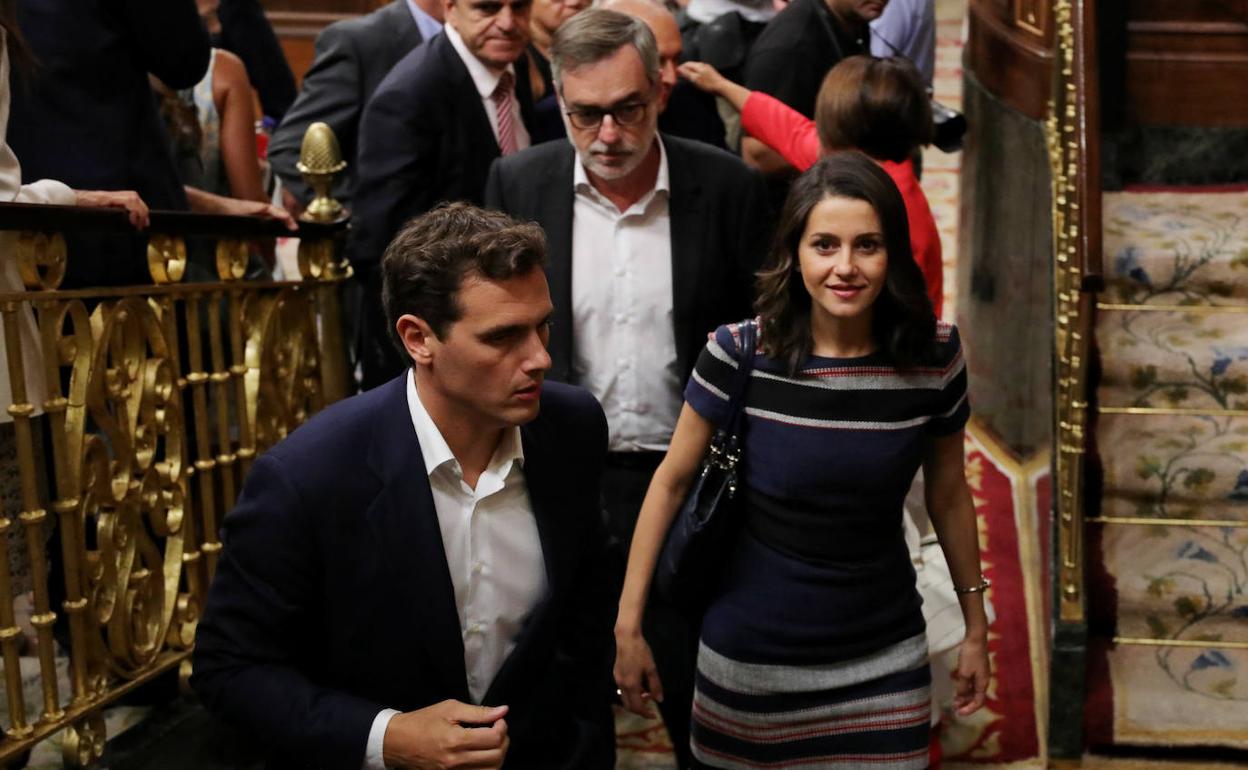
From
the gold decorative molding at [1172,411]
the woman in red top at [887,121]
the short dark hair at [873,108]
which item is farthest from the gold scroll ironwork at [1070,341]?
the short dark hair at [873,108]

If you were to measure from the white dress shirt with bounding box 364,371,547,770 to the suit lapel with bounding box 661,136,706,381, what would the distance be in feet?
3.40

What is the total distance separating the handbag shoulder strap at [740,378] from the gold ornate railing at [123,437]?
1213mm

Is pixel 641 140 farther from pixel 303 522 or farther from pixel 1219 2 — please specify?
pixel 1219 2

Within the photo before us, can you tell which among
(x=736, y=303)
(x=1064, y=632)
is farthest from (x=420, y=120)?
(x=1064, y=632)

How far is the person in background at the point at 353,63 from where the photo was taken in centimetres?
457

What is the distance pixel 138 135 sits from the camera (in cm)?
341

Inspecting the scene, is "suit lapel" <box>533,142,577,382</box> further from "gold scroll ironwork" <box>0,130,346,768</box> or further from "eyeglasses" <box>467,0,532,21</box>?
"gold scroll ironwork" <box>0,130,346,768</box>

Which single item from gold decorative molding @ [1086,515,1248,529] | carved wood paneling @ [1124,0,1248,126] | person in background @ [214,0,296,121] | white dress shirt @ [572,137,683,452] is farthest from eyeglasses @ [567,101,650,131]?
carved wood paneling @ [1124,0,1248,126]

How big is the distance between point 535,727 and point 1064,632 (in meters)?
1.97

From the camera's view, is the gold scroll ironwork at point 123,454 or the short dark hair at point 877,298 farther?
the gold scroll ironwork at point 123,454

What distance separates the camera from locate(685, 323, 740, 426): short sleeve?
2740mm

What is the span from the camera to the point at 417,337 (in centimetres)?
229

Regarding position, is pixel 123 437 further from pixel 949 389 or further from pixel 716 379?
pixel 949 389

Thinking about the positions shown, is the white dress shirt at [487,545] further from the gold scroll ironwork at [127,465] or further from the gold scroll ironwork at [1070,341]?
the gold scroll ironwork at [1070,341]
